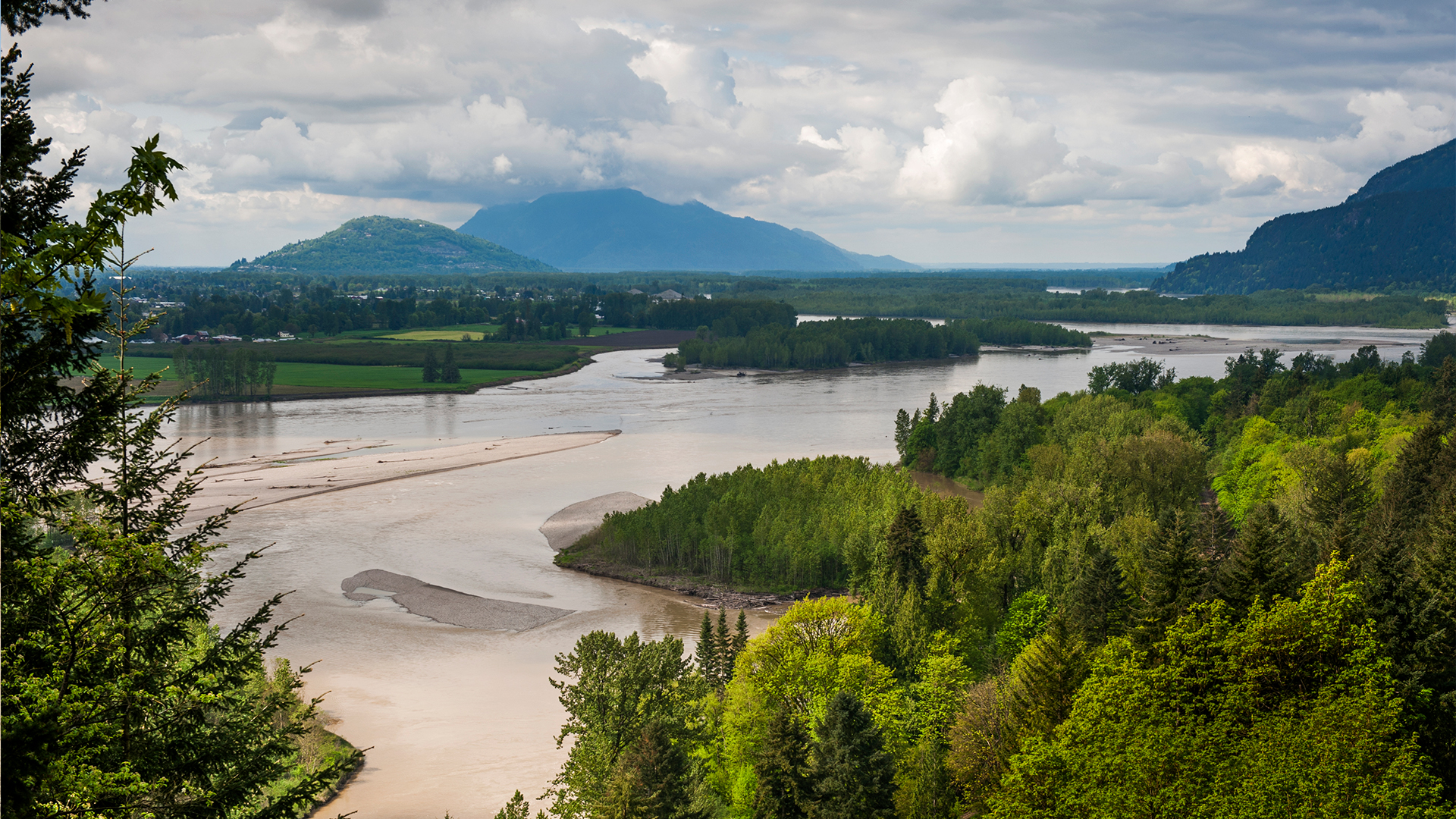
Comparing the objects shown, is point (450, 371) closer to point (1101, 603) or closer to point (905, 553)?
point (905, 553)

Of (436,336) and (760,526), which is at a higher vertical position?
(436,336)

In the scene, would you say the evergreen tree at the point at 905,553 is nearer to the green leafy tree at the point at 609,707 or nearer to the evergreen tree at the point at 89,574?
the green leafy tree at the point at 609,707

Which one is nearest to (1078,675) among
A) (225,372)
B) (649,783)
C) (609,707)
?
(649,783)

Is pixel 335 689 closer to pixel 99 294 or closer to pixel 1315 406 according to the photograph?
pixel 99 294

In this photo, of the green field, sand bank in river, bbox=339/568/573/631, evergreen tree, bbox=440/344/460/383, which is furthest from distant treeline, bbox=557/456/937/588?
the green field

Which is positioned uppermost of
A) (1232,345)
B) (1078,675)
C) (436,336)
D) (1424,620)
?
(436,336)

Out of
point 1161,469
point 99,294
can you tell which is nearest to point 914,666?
point 99,294

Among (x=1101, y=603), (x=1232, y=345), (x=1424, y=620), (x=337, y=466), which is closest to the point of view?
(x=1424, y=620)
